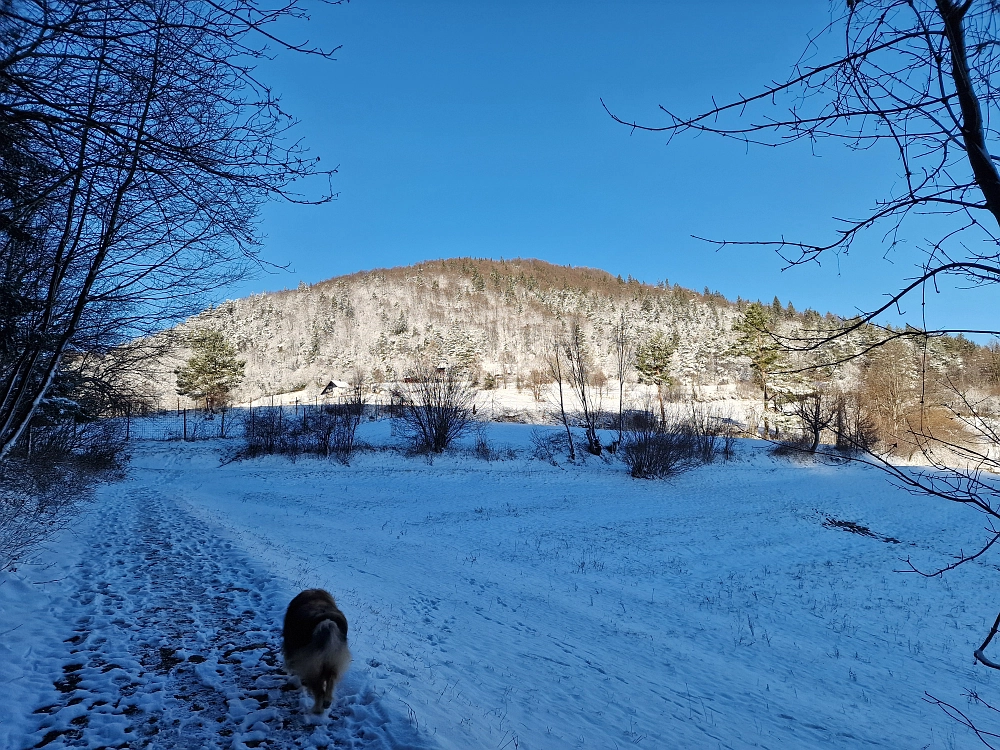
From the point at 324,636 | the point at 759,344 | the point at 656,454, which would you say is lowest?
the point at 656,454

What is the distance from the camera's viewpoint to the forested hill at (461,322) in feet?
256

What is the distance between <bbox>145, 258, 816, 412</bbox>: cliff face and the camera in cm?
7912

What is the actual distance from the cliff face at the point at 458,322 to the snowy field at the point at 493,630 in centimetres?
5511

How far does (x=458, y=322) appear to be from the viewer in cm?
11944

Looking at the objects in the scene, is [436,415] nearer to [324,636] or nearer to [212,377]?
[324,636]

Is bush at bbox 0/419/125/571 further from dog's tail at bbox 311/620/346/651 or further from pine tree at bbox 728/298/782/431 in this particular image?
pine tree at bbox 728/298/782/431

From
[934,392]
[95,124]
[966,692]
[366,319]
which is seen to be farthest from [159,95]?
[366,319]

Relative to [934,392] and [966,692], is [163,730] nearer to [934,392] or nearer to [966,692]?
[934,392]

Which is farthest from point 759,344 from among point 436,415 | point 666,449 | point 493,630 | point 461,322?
point 461,322

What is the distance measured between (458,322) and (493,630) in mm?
114234

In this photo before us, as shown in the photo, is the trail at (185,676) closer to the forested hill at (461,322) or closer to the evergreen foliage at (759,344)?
the evergreen foliage at (759,344)

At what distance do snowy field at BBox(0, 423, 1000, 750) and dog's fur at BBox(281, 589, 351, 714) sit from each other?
22 centimetres

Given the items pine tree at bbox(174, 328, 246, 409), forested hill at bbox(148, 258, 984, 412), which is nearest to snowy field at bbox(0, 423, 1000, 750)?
pine tree at bbox(174, 328, 246, 409)

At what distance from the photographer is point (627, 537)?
14.0 m
